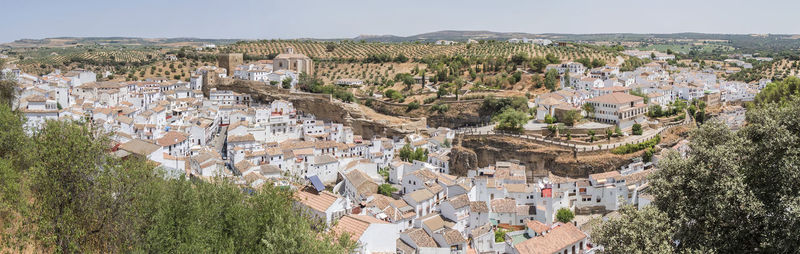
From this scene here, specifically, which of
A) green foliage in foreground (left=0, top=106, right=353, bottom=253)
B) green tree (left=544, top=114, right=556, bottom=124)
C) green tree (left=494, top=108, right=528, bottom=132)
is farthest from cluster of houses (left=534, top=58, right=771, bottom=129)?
green foliage in foreground (left=0, top=106, right=353, bottom=253)

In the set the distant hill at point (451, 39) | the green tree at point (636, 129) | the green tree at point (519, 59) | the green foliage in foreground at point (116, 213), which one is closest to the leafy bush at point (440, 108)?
the green tree at point (636, 129)

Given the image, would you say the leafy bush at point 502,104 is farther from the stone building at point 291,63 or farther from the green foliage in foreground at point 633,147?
the stone building at point 291,63

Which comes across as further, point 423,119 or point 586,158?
point 423,119

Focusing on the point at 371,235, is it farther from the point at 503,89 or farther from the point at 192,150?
the point at 503,89

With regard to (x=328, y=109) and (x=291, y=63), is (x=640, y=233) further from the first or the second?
(x=291, y=63)

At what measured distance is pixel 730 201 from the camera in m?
9.25

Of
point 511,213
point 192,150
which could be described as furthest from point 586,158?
point 192,150

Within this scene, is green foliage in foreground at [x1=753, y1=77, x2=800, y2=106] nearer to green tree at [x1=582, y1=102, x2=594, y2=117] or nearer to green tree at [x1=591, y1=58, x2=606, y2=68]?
green tree at [x1=582, y1=102, x2=594, y2=117]

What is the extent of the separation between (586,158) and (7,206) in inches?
966

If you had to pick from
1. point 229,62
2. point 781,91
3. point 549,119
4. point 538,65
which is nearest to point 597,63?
point 538,65

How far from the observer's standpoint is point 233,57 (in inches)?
1887

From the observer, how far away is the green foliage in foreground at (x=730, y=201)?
885 cm

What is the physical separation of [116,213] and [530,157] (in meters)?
22.9

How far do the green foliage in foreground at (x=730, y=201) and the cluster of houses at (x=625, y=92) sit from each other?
22.8 meters
